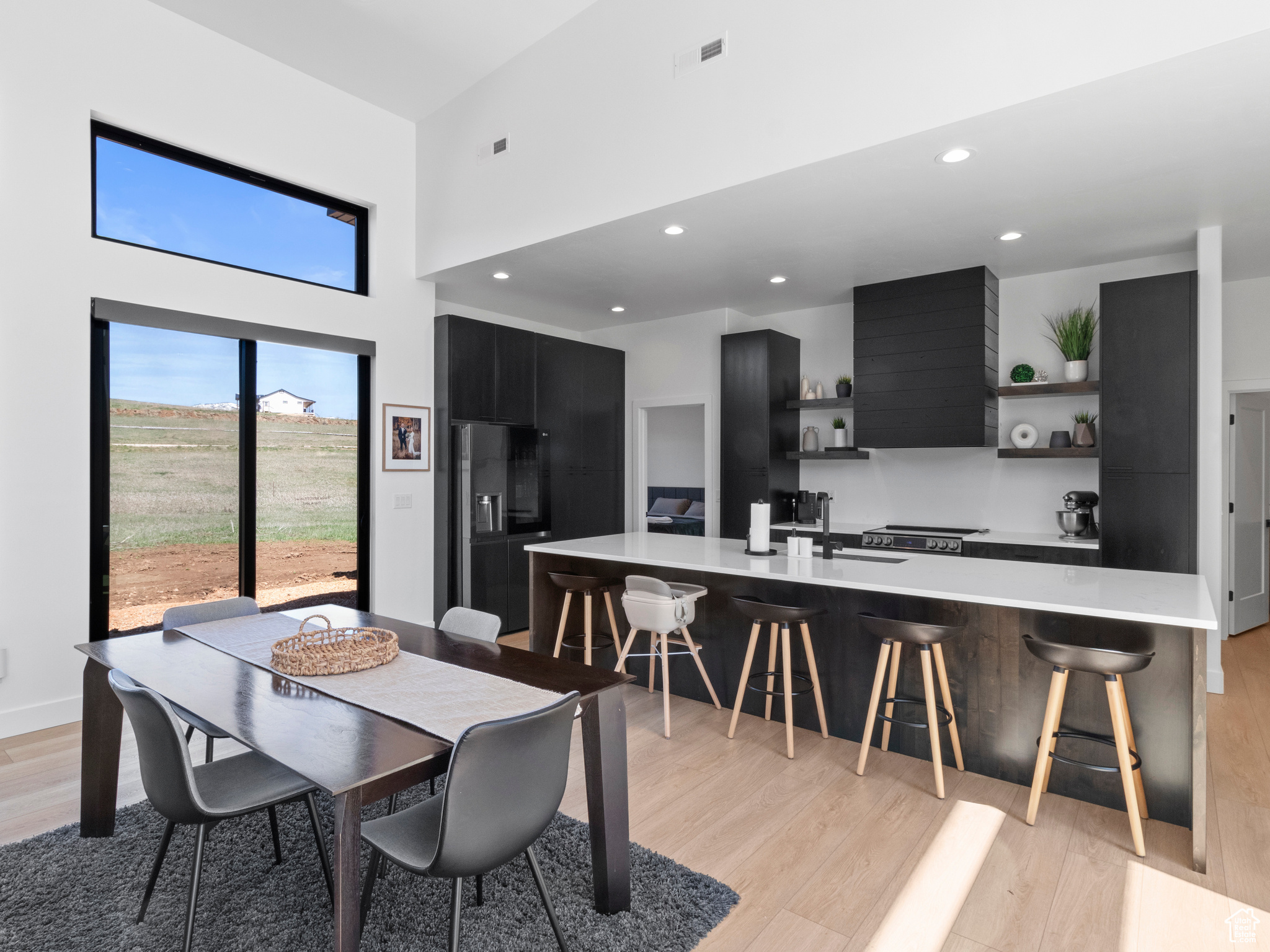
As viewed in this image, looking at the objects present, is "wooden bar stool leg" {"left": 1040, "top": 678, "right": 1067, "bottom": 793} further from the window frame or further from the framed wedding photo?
the window frame

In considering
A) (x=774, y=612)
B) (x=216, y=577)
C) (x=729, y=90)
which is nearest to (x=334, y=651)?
(x=774, y=612)

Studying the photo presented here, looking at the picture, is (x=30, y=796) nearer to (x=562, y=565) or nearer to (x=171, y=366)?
(x=171, y=366)

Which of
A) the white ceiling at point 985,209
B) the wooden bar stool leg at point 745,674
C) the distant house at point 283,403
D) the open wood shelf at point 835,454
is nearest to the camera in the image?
the white ceiling at point 985,209

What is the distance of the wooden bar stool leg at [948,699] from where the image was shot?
293 cm

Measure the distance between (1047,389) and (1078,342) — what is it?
365mm

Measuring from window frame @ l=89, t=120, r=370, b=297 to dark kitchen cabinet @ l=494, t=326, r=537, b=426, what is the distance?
1.12 metres

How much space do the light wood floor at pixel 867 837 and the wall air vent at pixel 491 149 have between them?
12.1ft

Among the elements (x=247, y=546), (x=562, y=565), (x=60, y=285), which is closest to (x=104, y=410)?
(x=60, y=285)

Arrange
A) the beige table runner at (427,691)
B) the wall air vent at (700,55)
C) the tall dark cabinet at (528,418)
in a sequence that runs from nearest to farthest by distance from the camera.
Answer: the beige table runner at (427,691)
the wall air vent at (700,55)
the tall dark cabinet at (528,418)

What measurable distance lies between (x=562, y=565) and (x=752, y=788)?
6.33 ft

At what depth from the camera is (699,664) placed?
3.52m

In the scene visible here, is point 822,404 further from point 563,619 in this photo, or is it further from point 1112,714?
point 1112,714

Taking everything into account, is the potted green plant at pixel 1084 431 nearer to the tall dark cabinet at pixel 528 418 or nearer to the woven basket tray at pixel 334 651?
the tall dark cabinet at pixel 528 418

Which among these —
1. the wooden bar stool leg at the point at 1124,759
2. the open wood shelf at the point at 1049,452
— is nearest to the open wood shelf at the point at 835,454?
the open wood shelf at the point at 1049,452
